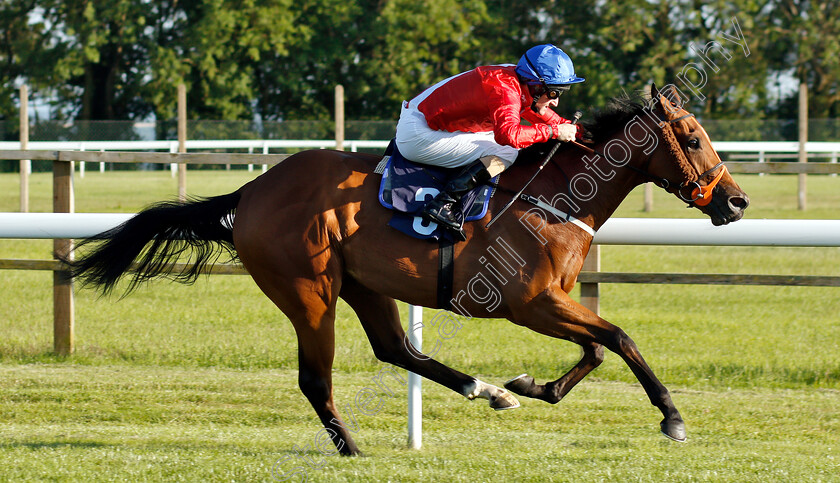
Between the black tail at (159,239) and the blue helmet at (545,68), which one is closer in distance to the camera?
the blue helmet at (545,68)

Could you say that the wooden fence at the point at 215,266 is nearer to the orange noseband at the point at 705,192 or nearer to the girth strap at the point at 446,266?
the orange noseband at the point at 705,192

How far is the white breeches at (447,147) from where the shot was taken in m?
4.42

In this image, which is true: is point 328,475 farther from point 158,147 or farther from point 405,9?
point 405,9

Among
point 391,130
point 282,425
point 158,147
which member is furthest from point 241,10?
point 282,425

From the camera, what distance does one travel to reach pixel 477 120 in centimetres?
448

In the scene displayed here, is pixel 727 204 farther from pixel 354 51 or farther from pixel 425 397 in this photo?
pixel 354 51

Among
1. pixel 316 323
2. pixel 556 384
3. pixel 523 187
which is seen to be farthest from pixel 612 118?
pixel 316 323

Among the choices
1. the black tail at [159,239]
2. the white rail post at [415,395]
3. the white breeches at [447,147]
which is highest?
the white breeches at [447,147]

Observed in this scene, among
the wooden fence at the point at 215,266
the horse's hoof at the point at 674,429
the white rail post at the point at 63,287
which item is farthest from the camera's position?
the white rail post at the point at 63,287

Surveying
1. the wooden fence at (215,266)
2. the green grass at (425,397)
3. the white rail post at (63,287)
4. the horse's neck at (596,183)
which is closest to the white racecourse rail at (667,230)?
the wooden fence at (215,266)

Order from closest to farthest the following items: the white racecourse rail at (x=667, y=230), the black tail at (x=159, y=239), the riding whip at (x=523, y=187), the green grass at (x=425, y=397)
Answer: the green grass at (x=425, y=397), the riding whip at (x=523, y=187), the black tail at (x=159, y=239), the white racecourse rail at (x=667, y=230)

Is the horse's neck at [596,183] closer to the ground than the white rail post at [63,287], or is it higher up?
higher up

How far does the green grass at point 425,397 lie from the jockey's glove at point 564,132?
145 cm

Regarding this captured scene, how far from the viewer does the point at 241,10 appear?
84.5 ft
